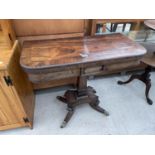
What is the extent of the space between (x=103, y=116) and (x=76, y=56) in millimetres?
844

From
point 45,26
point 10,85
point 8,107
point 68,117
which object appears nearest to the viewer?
point 10,85

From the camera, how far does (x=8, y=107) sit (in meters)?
1.13

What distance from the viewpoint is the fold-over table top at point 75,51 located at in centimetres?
94

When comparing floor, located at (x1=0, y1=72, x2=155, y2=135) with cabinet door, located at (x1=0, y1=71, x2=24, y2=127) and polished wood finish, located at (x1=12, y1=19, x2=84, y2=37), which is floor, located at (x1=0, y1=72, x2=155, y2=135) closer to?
cabinet door, located at (x1=0, y1=71, x2=24, y2=127)

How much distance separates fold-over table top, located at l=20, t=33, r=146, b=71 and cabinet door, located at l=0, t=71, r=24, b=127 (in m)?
0.24

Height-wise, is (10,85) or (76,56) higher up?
(76,56)

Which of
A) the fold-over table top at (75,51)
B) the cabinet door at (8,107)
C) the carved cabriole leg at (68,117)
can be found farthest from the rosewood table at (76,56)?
the carved cabriole leg at (68,117)

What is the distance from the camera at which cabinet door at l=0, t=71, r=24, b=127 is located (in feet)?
3.29

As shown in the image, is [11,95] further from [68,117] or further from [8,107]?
[68,117]

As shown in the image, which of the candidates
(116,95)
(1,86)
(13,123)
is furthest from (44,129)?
(116,95)

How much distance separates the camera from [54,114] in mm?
1542

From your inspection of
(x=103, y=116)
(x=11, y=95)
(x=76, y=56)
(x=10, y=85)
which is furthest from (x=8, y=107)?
(x=103, y=116)

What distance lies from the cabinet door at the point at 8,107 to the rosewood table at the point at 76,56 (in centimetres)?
21

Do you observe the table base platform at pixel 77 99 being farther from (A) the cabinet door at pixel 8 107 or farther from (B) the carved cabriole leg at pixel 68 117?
(A) the cabinet door at pixel 8 107
